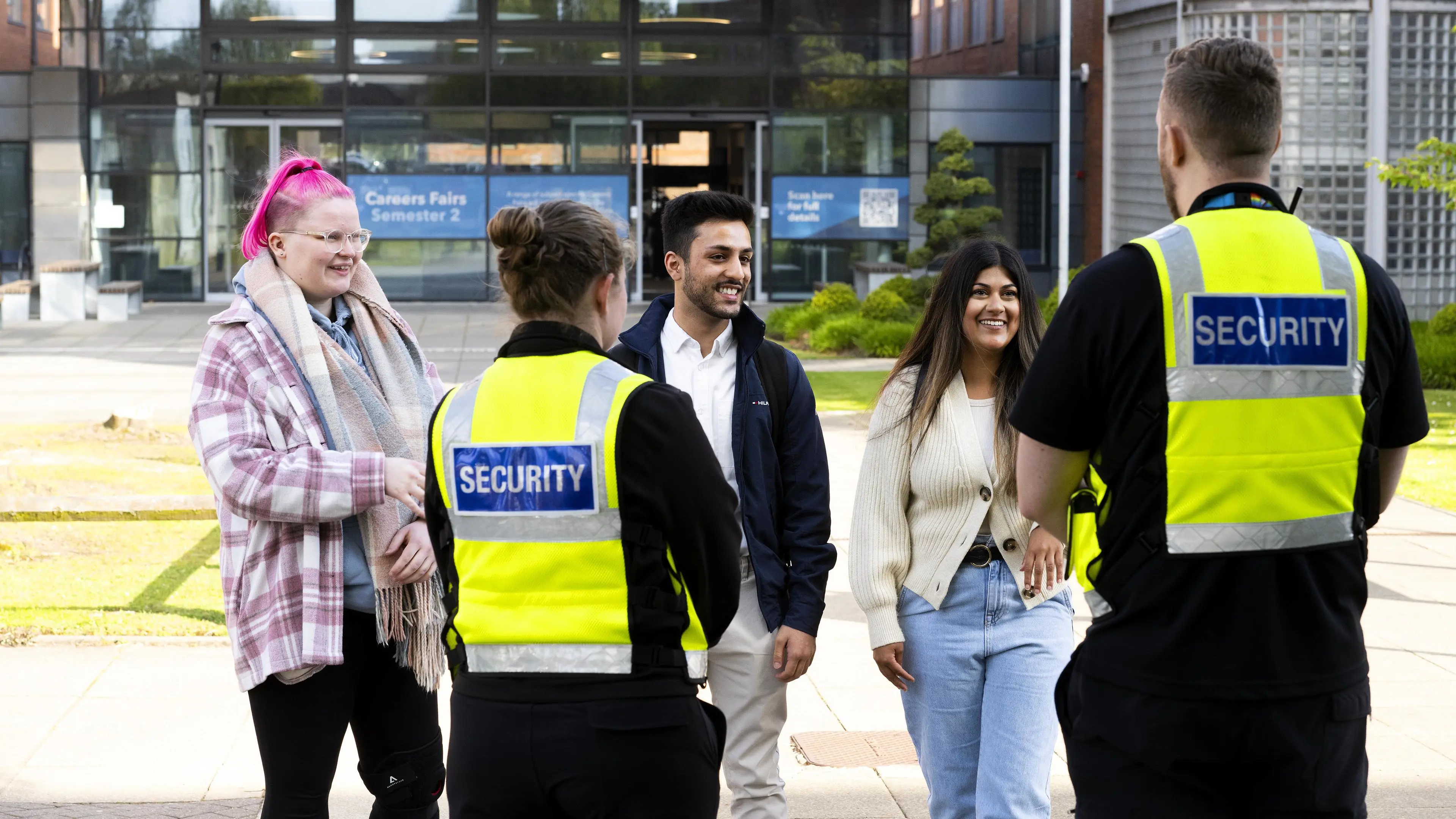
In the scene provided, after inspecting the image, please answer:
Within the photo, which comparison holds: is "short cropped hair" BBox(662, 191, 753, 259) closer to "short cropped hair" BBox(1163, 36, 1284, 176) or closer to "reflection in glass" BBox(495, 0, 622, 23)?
"short cropped hair" BBox(1163, 36, 1284, 176)

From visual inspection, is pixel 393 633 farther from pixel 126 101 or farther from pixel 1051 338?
pixel 126 101

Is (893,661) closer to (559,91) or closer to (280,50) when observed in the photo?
(559,91)

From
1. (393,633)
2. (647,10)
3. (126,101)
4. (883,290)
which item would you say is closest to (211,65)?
(126,101)

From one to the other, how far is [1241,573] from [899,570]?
1.50m

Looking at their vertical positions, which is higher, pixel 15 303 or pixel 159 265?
pixel 159 265

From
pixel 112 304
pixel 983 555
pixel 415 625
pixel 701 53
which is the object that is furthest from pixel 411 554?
pixel 701 53

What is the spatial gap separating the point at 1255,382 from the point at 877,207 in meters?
25.9

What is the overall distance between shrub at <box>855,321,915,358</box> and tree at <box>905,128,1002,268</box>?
5484mm

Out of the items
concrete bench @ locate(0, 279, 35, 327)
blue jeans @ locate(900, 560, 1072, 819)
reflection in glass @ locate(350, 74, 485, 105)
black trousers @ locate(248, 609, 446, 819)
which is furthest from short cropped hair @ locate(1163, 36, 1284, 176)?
reflection in glass @ locate(350, 74, 485, 105)

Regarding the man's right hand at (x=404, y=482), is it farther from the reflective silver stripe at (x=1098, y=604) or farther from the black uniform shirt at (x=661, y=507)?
the reflective silver stripe at (x=1098, y=604)

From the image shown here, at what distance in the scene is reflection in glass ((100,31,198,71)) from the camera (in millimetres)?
27031

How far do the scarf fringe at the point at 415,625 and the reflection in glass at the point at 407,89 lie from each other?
24.6 m

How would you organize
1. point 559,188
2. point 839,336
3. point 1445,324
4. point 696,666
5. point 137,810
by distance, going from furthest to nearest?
1. point 559,188
2. point 839,336
3. point 1445,324
4. point 137,810
5. point 696,666

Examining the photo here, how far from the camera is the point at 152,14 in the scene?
2708 centimetres
